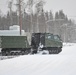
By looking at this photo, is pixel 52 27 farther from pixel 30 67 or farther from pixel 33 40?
pixel 30 67

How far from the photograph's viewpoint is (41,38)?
29234 millimetres

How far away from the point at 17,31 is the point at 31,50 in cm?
1063

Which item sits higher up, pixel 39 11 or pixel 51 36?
pixel 39 11

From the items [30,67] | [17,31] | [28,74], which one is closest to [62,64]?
[30,67]

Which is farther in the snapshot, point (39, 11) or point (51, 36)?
point (39, 11)

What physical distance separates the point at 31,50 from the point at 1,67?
13462 millimetres

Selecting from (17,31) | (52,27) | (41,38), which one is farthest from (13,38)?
(52,27)

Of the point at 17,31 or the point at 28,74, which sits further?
the point at 17,31

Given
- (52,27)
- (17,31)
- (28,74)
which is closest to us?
(28,74)

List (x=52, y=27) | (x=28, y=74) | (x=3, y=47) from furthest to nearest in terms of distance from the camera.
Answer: (x=52, y=27) < (x=3, y=47) < (x=28, y=74)

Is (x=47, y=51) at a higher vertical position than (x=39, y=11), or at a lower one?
lower

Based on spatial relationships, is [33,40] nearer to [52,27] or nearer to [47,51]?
[47,51]

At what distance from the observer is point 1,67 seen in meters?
15.8

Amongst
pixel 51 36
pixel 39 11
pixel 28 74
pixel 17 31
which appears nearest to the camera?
pixel 28 74
